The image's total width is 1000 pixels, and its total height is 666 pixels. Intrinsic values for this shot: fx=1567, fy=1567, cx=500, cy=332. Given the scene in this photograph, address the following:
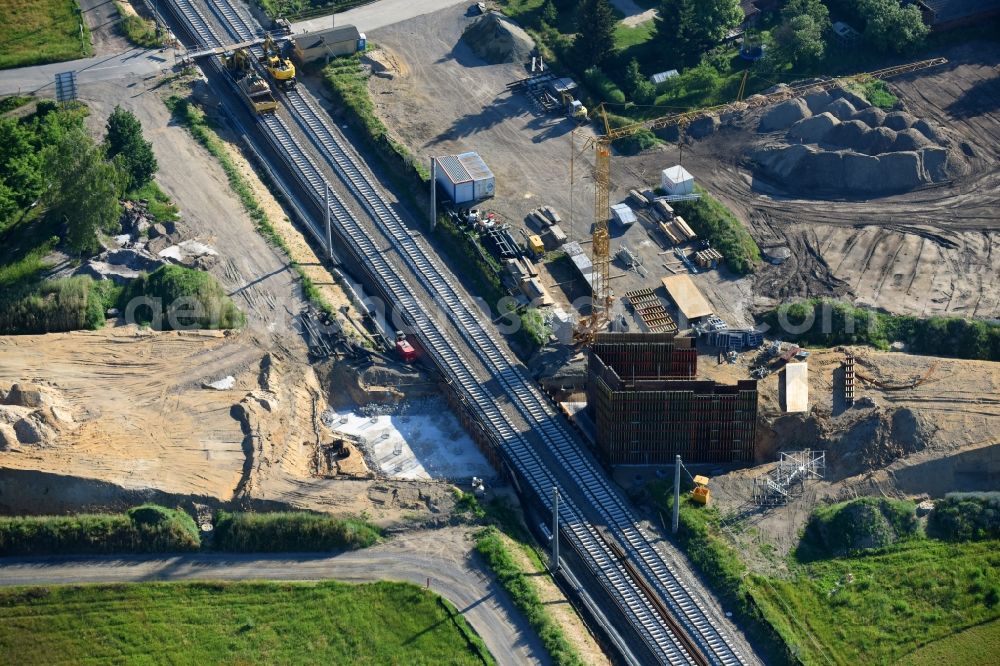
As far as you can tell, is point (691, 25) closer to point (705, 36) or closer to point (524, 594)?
point (705, 36)

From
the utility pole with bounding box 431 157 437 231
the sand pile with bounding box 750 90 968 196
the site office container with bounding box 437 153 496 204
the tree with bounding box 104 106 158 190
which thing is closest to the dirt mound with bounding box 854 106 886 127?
the sand pile with bounding box 750 90 968 196

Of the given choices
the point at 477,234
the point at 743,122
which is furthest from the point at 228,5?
the point at 743,122

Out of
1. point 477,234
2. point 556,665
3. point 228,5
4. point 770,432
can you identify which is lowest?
point 556,665

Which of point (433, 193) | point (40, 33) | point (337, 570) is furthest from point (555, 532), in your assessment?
point (40, 33)

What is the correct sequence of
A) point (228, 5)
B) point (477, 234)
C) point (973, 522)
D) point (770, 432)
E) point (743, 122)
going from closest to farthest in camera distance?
1. point (973, 522)
2. point (770, 432)
3. point (477, 234)
4. point (743, 122)
5. point (228, 5)

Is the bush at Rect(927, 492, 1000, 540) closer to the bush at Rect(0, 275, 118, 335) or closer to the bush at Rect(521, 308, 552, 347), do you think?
the bush at Rect(521, 308, 552, 347)

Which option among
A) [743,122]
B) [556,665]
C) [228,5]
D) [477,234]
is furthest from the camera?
[228,5]

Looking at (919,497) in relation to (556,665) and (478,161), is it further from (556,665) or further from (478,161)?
(478,161)
